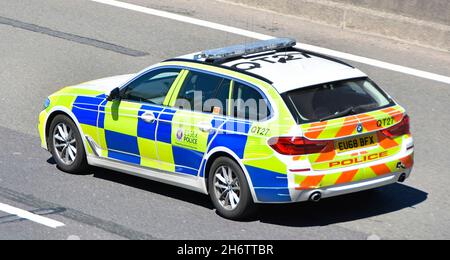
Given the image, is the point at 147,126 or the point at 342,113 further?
the point at 147,126

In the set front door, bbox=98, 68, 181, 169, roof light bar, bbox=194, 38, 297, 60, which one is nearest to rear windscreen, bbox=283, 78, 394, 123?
roof light bar, bbox=194, 38, 297, 60

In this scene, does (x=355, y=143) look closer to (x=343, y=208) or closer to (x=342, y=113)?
(x=342, y=113)

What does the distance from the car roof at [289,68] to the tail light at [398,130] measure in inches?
24.5

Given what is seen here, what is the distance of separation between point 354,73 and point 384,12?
625 cm

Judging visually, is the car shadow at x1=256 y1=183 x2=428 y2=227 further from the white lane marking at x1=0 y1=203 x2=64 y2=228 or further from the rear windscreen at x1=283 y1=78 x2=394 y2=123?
the white lane marking at x1=0 y1=203 x2=64 y2=228

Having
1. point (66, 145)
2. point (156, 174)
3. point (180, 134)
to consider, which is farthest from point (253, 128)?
point (66, 145)

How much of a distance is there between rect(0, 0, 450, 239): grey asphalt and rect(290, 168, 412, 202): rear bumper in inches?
15.1

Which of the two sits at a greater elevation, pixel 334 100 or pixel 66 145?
pixel 334 100

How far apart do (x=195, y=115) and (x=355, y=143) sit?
→ 165cm

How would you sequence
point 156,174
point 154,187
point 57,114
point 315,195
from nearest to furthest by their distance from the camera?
point 315,195
point 156,174
point 154,187
point 57,114

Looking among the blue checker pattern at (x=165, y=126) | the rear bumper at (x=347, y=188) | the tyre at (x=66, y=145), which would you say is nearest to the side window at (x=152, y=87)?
the blue checker pattern at (x=165, y=126)

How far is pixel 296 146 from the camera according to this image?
10344 millimetres

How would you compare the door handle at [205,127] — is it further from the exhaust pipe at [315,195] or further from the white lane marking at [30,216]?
the white lane marking at [30,216]
